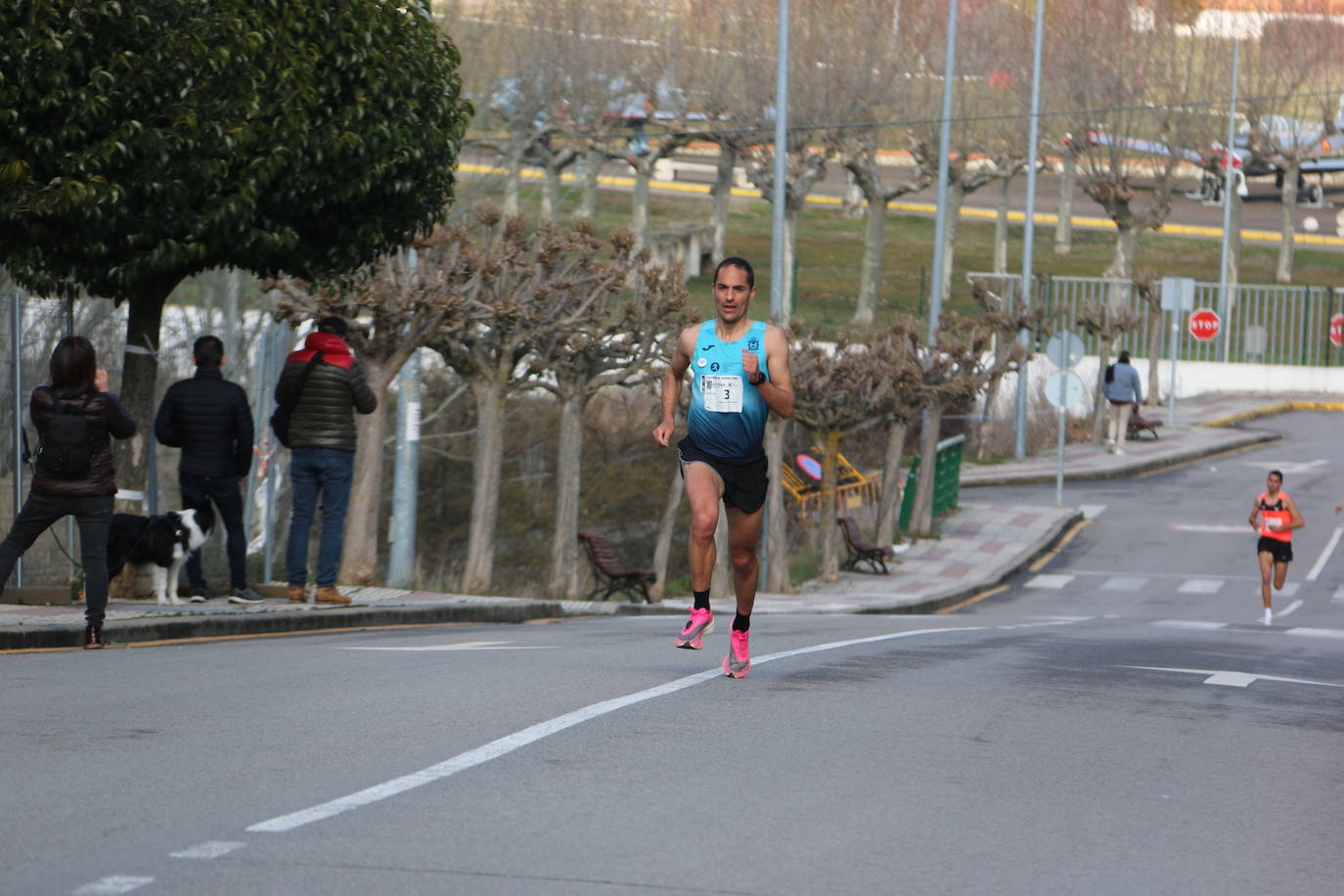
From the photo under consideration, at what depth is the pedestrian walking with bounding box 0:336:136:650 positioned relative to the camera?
39.2ft

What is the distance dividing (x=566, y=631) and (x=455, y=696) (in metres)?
6.44

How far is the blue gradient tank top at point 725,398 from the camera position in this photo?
9492 mm

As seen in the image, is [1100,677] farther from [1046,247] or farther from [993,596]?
[1046,247]

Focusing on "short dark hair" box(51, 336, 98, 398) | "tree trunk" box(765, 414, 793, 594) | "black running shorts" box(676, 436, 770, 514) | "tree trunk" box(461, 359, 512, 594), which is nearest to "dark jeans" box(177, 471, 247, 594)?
"short dark hair" box(51, 336, 98, 398)

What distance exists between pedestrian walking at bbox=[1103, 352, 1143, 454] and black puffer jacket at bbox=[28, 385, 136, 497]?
34106 millimetres

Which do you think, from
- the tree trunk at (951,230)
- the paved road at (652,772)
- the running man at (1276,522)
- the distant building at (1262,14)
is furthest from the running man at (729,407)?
the distant building at (1262,14)

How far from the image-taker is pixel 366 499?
22.2 m

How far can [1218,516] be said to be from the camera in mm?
36344

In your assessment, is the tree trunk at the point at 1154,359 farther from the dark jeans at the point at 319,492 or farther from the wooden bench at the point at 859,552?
the dark jeans at the point at 319,492

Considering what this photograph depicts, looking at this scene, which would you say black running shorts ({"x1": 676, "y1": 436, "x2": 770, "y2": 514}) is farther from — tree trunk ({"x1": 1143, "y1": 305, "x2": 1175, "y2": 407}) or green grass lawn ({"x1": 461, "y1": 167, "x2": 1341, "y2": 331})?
green grass lawn ({"x1": 461, "y1": 167, "x2": 1341, "y2": 331})

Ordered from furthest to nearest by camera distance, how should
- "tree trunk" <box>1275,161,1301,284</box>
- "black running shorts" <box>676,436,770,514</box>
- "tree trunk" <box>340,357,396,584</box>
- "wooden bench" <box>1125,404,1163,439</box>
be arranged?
"tree trunk" <box>1275,161,1301,284</box>, "wooden bench" <box>1125,404,1163,439</box>, "tree trunk" <box>340,357,396,584</box>, "black running shorts" <box>676,436,770,514</box>

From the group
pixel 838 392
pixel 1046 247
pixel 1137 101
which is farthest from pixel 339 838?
A: pixel 1046 247

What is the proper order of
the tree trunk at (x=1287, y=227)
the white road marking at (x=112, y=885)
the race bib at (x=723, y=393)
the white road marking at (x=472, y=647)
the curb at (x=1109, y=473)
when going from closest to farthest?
the white road marking at (x=112, y=885), the race bib at (x=723, y=393), the white road marking at (x=472, y=647), the curb at (x=1109, y=473), the tree trunk at (x=1287, y=227)

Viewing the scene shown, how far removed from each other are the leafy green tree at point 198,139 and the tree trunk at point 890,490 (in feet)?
55.5
